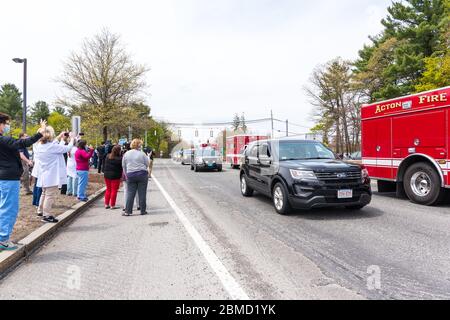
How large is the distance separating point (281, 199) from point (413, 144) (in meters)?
4.07

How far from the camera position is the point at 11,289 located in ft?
11.1

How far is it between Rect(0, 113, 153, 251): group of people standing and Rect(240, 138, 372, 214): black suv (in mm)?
3080

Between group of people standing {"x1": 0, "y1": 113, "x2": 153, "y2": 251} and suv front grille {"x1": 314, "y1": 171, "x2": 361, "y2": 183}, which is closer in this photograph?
group of people standing {"x1": 0, "y1": 113, "x2": 153, "y2": 251}

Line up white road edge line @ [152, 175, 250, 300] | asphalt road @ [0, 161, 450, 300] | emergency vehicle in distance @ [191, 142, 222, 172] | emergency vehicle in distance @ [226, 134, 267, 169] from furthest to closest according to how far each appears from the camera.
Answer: emergency vehicle in distance @ [226, 134, 267, 169] → emergency vehicle in distance @ [191, 142, 222, 172] → asphalt road @ [0, 161, 450, 300] → white road edge line @ [152, 175, 250, 300]

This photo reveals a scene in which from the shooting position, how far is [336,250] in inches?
177

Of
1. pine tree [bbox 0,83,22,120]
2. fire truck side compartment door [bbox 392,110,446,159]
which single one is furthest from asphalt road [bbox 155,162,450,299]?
pine tree [bbox 0,83,22,120]

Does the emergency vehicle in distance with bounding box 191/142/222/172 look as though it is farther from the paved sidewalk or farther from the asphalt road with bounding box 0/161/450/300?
the paved sidewalk

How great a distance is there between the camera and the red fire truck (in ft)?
24.6

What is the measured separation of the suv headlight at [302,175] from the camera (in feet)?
21.0

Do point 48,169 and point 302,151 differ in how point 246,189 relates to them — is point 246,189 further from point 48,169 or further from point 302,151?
point 48,169

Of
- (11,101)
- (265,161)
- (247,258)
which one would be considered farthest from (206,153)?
(11,101)

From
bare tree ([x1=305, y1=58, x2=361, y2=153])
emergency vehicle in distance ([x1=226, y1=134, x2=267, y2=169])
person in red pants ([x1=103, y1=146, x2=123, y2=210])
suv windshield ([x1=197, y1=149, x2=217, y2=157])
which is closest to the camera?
person in red pants ([x1=103, y1=146, x2=123, y2=210])
